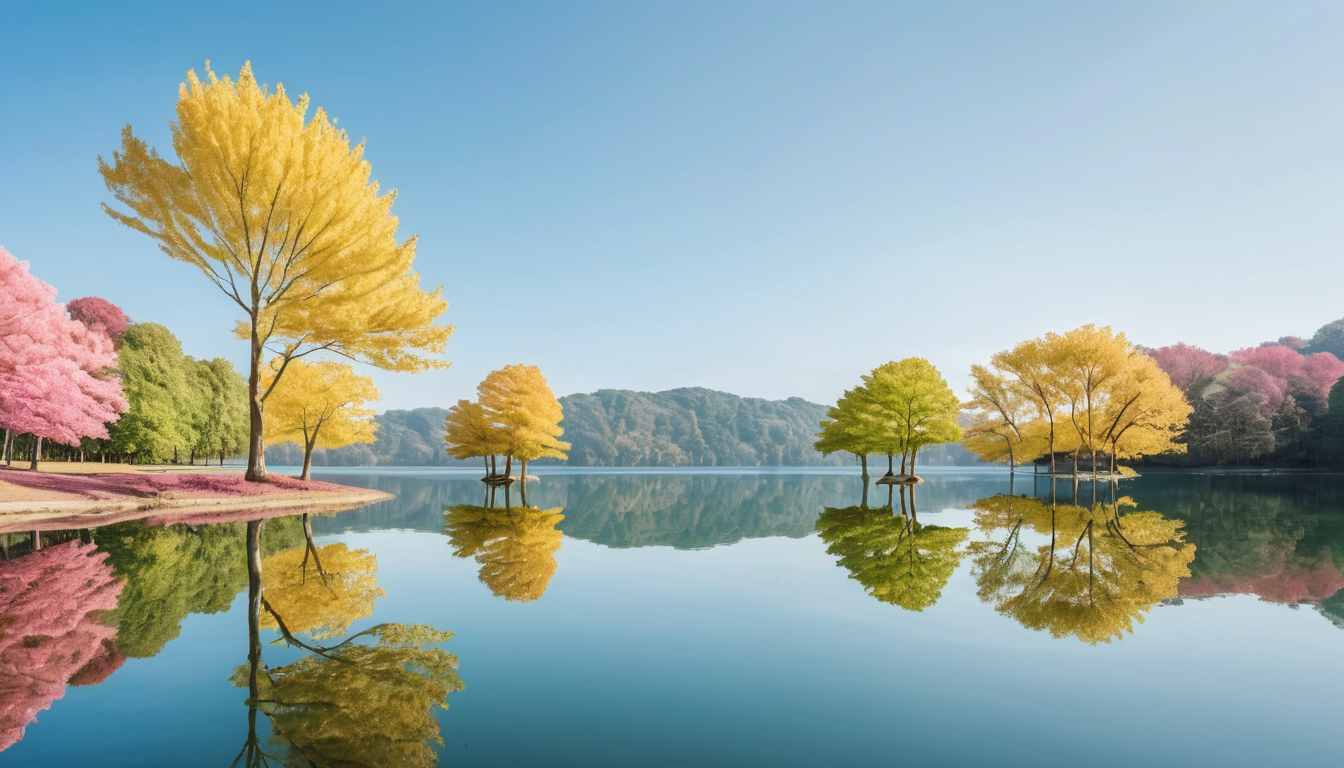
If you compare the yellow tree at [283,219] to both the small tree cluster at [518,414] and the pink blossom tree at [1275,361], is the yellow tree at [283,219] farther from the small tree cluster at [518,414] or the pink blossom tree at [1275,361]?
the pink blossom tree at [1275,361]

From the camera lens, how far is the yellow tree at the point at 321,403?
38.2m

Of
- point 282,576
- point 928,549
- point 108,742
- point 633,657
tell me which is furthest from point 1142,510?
point 108,742

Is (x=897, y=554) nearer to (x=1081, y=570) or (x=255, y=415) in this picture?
(x=1081, y=570)

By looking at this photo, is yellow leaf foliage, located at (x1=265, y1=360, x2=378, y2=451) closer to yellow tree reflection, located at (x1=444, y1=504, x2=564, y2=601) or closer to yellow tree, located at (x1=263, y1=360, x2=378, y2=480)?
yellow tree, located at (x1=263, y1=360, x2=378, y2=480)

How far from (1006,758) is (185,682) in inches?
293

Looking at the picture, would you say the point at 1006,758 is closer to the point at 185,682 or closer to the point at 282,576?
the point at 185,682

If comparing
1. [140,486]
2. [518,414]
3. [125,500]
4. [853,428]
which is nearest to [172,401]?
[518,414]

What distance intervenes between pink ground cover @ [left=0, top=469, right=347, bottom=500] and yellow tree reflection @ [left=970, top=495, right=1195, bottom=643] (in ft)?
88.9

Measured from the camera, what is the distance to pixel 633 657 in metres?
7.35

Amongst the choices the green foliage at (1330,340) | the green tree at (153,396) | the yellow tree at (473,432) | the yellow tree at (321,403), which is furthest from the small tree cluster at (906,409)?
the green foliage at (1330,340)

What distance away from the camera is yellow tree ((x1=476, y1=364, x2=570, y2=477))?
4550 cm

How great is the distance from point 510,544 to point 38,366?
2564 cm

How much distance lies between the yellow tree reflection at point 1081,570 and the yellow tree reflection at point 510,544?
7.92 metres

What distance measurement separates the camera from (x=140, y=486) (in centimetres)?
2409
